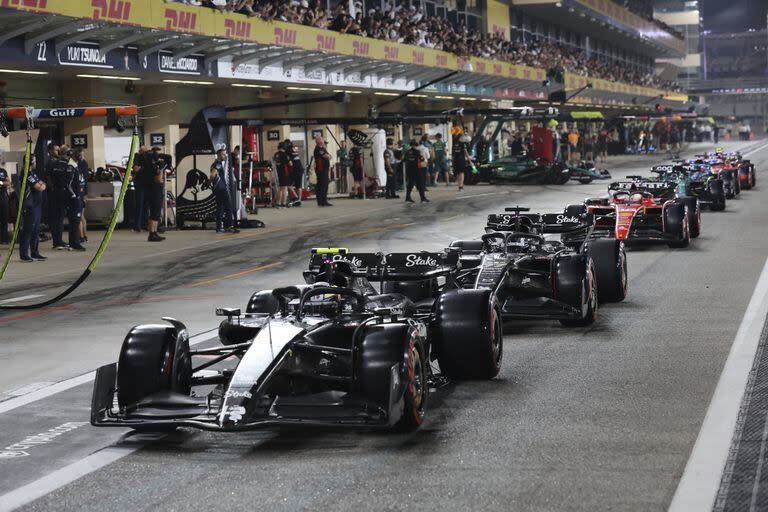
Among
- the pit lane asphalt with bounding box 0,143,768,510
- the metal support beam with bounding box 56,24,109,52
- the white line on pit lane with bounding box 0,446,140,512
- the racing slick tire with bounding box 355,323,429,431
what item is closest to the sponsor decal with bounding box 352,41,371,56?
the metal support beam with bounding box 56,24,109,52

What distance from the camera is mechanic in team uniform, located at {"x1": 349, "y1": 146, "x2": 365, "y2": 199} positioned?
36.5 metres

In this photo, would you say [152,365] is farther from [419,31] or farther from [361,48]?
[419,31]

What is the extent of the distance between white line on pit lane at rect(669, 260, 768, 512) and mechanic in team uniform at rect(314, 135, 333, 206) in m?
21.5

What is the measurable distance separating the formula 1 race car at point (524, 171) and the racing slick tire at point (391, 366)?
35.1 m

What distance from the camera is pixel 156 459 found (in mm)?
7074

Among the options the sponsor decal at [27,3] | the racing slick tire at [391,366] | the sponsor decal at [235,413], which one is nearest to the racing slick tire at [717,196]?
the sponsor decal at [27,3]

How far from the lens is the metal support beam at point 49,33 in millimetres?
20797

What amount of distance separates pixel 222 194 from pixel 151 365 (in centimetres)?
1742

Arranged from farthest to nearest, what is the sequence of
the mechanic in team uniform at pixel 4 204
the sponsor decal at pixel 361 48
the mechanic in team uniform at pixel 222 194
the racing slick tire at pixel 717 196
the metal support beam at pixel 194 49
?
the sponsor decal at pixel 361 48, the racing slick tire at pixel 717 196, the metal support beam at pixel 194 49, the mechanic in team uniform at pixel 222 194, the mechanic in team uniform at pixel 4 204

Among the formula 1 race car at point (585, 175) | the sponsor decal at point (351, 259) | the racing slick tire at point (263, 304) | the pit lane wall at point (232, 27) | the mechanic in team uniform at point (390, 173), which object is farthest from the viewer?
the formula 1 race car at point (585, 175)

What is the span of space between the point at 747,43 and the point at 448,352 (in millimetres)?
145749

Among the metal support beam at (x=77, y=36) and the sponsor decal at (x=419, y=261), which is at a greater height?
the metal support beam at (x=77, y=36)

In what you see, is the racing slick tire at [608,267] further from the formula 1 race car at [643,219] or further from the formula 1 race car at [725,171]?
the formula 1 race car at [725,171]

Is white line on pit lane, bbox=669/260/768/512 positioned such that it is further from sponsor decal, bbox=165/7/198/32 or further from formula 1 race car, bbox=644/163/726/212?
formula 1 race car, bbox=644/163/726/212
